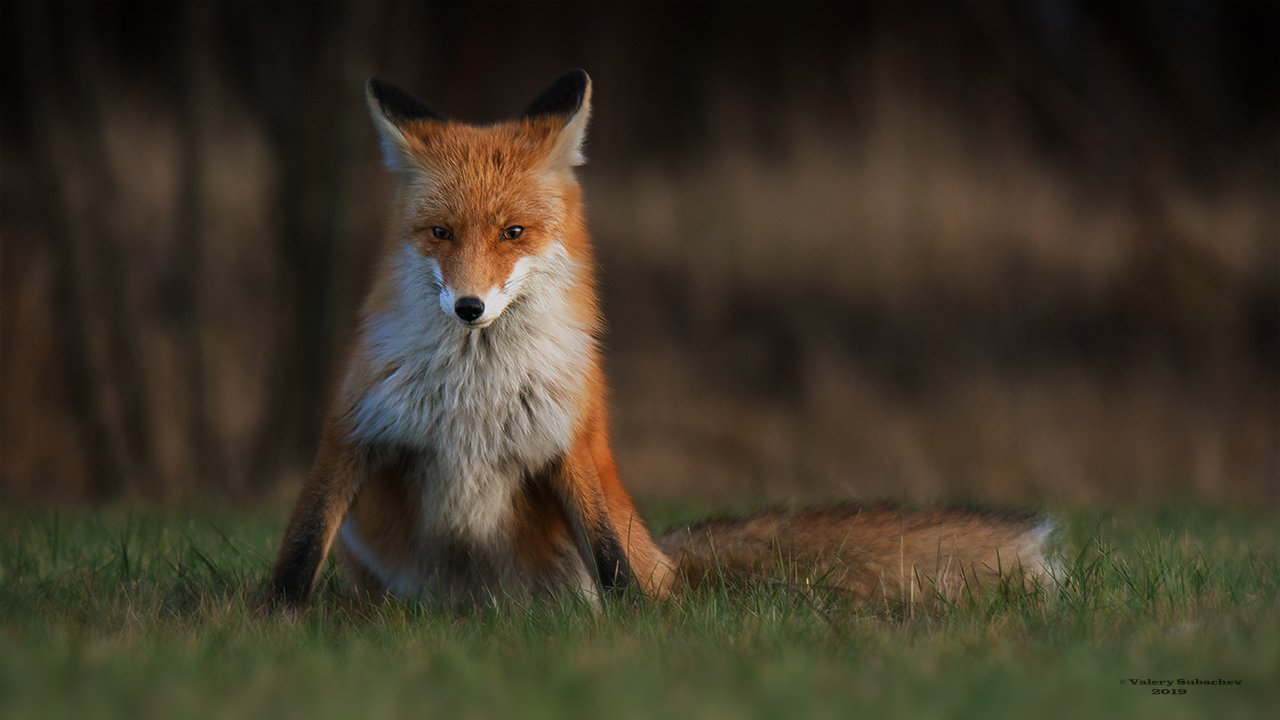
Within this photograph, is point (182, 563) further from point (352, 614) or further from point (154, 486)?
point (154, 486)

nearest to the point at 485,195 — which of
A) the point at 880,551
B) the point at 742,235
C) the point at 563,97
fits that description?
→ the point at 563,97

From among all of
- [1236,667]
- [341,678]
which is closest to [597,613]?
[341,678]

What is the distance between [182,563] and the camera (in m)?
5.45

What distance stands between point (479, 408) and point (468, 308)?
18.7 inches

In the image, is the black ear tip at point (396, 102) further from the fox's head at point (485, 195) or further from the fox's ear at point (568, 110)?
the fox's ear at point (568, 110)

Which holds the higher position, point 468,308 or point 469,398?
point 468,308

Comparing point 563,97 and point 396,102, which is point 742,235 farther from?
point 396,102

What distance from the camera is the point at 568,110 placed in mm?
4910

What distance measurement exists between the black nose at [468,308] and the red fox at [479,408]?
0.53 feet

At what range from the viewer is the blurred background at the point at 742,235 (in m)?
9.53

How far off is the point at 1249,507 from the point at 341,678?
22.2 feet

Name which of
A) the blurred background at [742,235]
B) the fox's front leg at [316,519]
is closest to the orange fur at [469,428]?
the fox's front leg at [316,519]

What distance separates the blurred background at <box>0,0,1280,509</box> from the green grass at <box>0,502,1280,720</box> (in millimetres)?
3984

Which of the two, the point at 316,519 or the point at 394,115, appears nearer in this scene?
the point at 316,519
